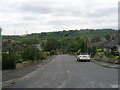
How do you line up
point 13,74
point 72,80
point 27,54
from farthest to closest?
point 27,54 → point 13,74 → point 72,80

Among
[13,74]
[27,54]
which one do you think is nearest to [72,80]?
[13,74]

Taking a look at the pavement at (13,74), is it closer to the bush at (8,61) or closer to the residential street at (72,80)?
the residential street at (72,80)

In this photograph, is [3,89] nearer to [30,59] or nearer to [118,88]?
[118,88]

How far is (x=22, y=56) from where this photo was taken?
36.3m

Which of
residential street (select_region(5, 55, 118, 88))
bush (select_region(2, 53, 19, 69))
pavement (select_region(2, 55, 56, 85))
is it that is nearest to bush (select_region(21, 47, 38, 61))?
bush (select_region(2, 53, 19, 69))

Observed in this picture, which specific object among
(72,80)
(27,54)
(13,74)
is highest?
(27,54)

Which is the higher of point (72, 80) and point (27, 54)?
point (27, 54)

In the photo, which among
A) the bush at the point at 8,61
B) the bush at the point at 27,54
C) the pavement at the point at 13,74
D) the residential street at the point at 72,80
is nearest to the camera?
the residential street at the point at 72,80

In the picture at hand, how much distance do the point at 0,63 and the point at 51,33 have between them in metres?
173

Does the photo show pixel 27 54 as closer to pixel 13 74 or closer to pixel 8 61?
pixel 8 61

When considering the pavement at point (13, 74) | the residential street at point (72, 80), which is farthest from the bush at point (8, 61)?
the residential street at point (72, 80)

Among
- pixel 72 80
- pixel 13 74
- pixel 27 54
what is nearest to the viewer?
pixel 72 80

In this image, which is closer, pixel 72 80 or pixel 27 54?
pixel 72 80

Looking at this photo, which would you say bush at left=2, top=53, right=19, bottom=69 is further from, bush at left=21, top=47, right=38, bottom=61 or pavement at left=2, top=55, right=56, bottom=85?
bush at left=21, top=47, right=38, bottom=61
